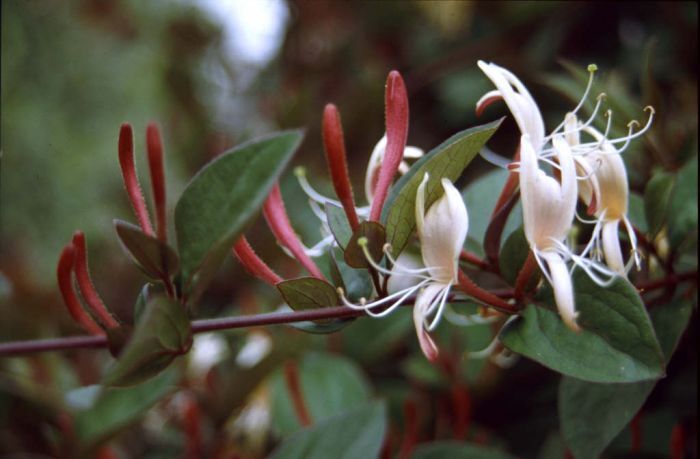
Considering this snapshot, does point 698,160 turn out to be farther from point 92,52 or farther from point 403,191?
point 92,52

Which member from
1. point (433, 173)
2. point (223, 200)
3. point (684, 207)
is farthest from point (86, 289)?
point (684, 207)

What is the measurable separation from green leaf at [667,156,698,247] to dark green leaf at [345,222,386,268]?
0.27m

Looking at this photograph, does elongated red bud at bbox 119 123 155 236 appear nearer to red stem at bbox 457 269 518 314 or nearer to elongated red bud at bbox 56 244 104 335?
elongated red bud at bbox 56 244 104 335

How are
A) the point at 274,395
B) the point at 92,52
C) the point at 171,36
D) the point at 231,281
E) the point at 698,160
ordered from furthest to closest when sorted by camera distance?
the point at 92,52
the point at 171,36
the point at 231,281
the point at 274,395
the point at 698,160

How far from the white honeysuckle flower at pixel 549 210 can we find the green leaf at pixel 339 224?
4.3 inches

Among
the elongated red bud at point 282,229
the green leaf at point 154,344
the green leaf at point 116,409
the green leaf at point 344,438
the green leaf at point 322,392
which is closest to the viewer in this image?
the green leaf at point 154,344

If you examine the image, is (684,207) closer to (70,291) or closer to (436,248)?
(436,248)

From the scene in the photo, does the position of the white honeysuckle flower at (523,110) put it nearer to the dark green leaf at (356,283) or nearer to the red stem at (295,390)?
the dark green leaf at (356,283)

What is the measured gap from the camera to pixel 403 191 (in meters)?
0.43

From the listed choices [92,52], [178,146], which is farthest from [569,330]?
[92,52]

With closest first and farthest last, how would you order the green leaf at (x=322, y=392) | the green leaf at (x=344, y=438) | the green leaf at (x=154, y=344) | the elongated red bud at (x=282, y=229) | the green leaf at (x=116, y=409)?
the green leaf at (x=154, y=344) → the elongated red bud at (x=282, y=229) → the green leaf at (x=344, y=438) → the green leaf at (x=116, y=409) → the green leaf at (x=322, y=392)

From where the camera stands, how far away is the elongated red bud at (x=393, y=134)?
454 mm

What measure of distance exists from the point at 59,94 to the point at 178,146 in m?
2.09

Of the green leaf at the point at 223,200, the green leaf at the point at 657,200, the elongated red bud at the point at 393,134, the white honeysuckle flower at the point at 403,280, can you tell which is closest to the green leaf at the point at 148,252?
the green leaf at the point at 223,200
